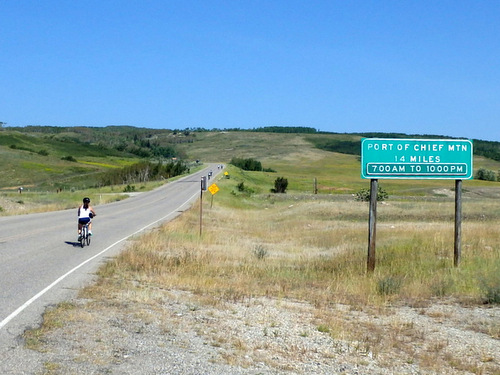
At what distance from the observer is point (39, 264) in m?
15.6

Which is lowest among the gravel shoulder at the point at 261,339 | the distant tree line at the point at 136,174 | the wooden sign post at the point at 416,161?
the gravel shoulder at the point at 261,339

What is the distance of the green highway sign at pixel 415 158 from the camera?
55.5ft

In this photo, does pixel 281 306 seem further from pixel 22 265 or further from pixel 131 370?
pixel 22 265

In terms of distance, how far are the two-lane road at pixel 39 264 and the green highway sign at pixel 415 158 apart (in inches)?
290

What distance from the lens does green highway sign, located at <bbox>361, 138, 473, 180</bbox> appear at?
16906 mm

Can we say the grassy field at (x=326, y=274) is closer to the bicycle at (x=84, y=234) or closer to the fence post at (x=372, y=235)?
the fence post at (x=372, y=235)

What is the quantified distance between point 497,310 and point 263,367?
6052 mm

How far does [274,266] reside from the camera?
685 inches

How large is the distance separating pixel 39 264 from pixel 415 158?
9.70 metres

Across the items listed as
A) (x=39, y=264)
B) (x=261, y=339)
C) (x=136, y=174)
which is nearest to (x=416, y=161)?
(x=39, y=264)

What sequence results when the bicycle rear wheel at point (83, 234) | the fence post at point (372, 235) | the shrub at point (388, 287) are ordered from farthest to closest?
the bicycle rear wheel at point (83, 234)
the fence post at point (372, 235)
the shrub at point (388, 287)

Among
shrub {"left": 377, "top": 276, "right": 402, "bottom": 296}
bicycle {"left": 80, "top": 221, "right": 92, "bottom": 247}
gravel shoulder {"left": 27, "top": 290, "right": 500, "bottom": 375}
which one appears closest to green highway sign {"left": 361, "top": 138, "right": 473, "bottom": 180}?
shrub {"left": 377, "top": 276, "right": 402, "bottom": 296}

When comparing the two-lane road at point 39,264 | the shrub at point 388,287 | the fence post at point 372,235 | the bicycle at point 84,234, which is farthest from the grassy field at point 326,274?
the bicycle at point 84,234

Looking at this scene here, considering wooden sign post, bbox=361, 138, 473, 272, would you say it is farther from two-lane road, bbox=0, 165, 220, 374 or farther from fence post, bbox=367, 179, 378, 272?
two-lane road, bbox=0, 165, 220, 374
